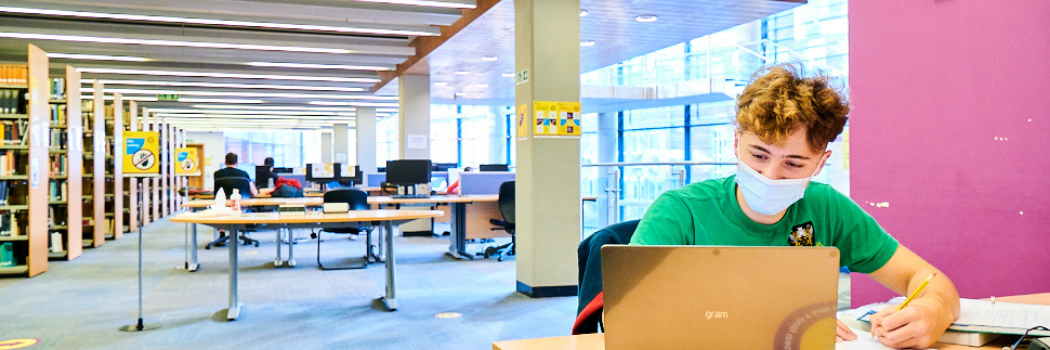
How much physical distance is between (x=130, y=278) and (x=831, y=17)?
10155 millimetres

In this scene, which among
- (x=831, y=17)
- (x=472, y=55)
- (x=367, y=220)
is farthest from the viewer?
(x=831, y=17)

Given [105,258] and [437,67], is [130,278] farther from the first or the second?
[437,67]

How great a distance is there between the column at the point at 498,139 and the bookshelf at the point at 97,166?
10.2 meters

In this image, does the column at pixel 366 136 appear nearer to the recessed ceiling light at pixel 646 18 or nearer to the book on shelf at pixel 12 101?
the book on shelf at pixel 12 101

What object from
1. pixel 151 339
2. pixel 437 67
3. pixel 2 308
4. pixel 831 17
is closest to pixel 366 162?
pixel 437 67

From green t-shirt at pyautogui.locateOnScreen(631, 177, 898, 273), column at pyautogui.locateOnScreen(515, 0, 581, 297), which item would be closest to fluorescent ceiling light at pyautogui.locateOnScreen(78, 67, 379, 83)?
column at pyautogui.locateOnScreen(515, 0, 581, 297)

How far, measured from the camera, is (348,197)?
718cm

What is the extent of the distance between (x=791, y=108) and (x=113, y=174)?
1068 centimetres

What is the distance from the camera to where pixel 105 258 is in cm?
805

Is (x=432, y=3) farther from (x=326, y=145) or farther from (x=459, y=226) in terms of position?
(x=326, y=145)

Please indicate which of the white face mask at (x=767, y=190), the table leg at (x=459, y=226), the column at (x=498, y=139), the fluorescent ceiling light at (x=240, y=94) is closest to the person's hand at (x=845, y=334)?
the white face mask at (x=767, y=190)

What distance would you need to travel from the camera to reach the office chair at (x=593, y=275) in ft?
4.77

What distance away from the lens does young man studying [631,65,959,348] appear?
4.32 feet

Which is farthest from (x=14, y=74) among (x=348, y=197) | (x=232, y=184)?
(x=348, y=197)
